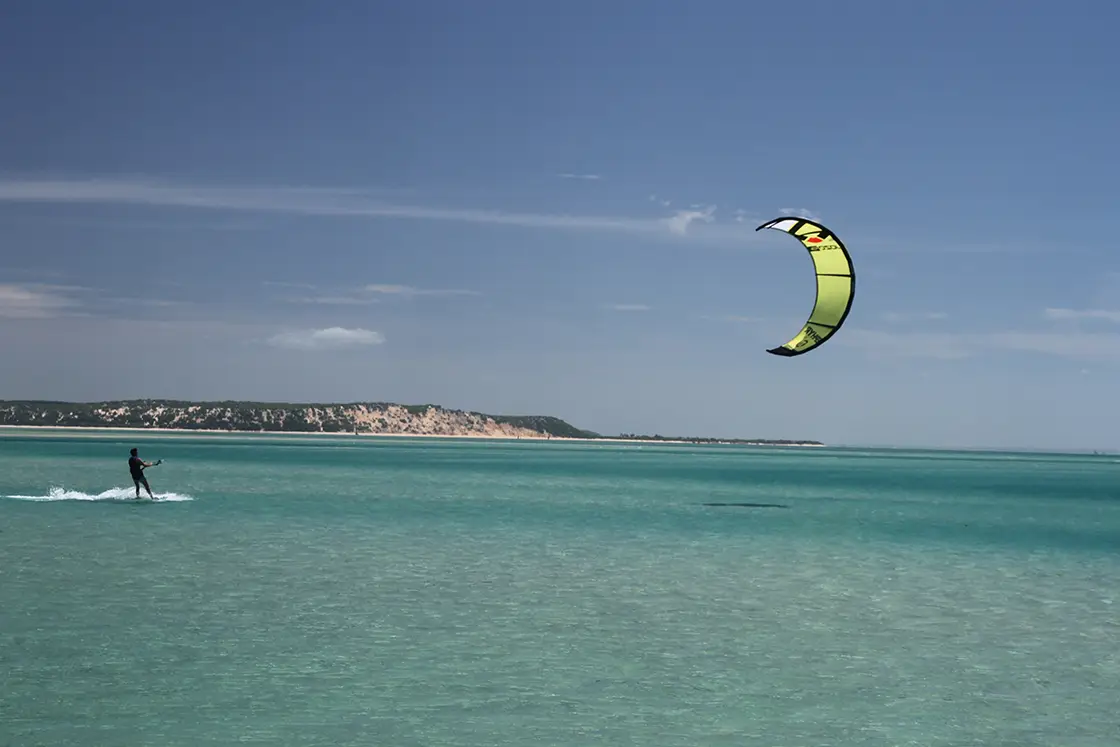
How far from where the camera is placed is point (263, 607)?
22766 millimetres

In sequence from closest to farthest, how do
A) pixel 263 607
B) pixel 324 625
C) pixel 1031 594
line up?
pixel 324 625, pixel 263 607, pixel 1031 594

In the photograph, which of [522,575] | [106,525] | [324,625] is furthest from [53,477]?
[324,625]

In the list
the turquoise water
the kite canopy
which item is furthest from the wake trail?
the kite canopy

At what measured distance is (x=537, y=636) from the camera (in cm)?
2039

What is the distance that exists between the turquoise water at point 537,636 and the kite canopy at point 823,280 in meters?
4.82

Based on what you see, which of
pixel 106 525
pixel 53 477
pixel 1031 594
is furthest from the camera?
pixel 53 477

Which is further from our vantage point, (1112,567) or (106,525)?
(106,525)

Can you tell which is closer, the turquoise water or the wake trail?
the turquoise water

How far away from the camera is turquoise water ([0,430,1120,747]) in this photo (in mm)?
14750

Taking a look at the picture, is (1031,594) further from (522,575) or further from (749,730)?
(749,730)

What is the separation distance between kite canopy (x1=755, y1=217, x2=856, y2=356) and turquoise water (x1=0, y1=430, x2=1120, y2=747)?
15.8 ft

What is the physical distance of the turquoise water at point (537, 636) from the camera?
581 inches

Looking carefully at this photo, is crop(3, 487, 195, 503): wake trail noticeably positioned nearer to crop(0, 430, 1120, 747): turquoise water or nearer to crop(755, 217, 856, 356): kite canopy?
crop(0, 430, 1120, 747): turquoise water

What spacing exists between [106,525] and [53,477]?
40.6 m
